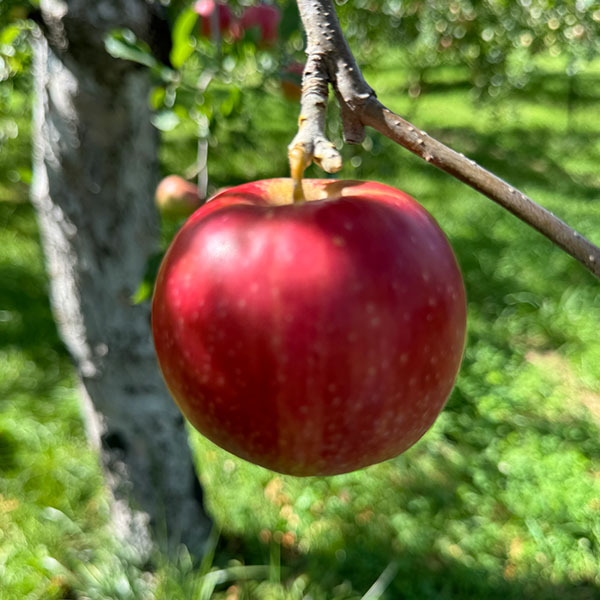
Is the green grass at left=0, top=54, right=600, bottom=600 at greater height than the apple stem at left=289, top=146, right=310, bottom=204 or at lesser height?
lesser

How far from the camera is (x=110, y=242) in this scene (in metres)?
1.24

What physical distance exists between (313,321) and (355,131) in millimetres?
124

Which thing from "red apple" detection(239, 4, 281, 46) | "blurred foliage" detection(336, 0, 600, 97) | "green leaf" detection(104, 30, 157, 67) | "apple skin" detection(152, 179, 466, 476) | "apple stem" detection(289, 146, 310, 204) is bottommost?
"blurred foliage" detection(336, 0, 600, 97)

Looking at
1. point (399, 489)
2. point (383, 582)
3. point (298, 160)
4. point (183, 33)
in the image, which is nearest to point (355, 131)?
point (298, 160)

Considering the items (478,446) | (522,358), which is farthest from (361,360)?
(522,358)

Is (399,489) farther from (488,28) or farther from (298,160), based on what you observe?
(488,28)

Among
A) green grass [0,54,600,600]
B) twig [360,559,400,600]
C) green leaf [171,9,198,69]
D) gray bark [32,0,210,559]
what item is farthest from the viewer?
green grass [0,54,600,600]

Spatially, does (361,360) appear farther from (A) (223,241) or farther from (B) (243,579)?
(B) (243,579)

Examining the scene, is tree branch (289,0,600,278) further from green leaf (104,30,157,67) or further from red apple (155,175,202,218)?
red apple (155,175,202,218)

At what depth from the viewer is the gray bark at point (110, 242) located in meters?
1.02

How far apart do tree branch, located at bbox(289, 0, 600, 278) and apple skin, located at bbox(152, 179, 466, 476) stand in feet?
0.19

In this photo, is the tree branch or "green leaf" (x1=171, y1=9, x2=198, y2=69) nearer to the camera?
the tree branch

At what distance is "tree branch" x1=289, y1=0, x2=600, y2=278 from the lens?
14.5 inches

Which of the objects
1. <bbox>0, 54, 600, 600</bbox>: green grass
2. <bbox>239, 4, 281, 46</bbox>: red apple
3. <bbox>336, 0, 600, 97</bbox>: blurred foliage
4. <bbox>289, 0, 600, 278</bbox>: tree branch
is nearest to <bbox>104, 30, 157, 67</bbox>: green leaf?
<bbox>0, 54, 600, 600</bbox>: green grass
